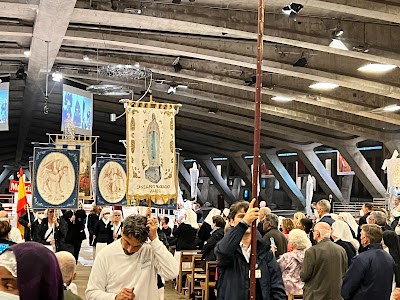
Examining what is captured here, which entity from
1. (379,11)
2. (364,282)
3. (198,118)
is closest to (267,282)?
(364,282)

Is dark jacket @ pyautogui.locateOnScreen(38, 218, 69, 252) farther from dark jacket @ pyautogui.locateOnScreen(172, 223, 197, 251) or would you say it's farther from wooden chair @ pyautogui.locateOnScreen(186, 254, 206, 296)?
wooden chair @ pyautogui.locateOnScreen(186, 254, 206, 296)

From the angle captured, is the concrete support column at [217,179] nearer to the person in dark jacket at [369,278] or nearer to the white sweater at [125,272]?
Result: the person in dark jacket at [369,278]

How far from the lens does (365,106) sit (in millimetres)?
17781

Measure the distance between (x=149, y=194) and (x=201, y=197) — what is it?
35.9 m

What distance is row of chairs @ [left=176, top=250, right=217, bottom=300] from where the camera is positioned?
9.80m

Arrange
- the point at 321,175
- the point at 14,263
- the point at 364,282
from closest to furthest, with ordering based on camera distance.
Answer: the point at 14,263 < the point at 364,282 < the point at 321,175

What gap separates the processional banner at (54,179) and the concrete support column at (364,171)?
15671 millimetres

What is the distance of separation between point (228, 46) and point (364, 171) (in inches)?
489

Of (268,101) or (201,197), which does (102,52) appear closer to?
(268,101)

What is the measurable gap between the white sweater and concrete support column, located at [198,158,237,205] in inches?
1336

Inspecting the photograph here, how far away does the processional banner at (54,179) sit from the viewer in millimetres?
11578

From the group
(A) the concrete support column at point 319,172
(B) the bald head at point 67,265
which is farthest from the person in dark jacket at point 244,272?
(A) the concrete support column at point 319,172

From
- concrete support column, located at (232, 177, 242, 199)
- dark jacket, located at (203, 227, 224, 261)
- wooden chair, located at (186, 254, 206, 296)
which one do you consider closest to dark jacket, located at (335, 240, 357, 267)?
dark jacket, located at (203, 227, 224, 261)

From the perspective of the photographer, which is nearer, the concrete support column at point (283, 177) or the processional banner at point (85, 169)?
the processional banner at point (85, 169)
